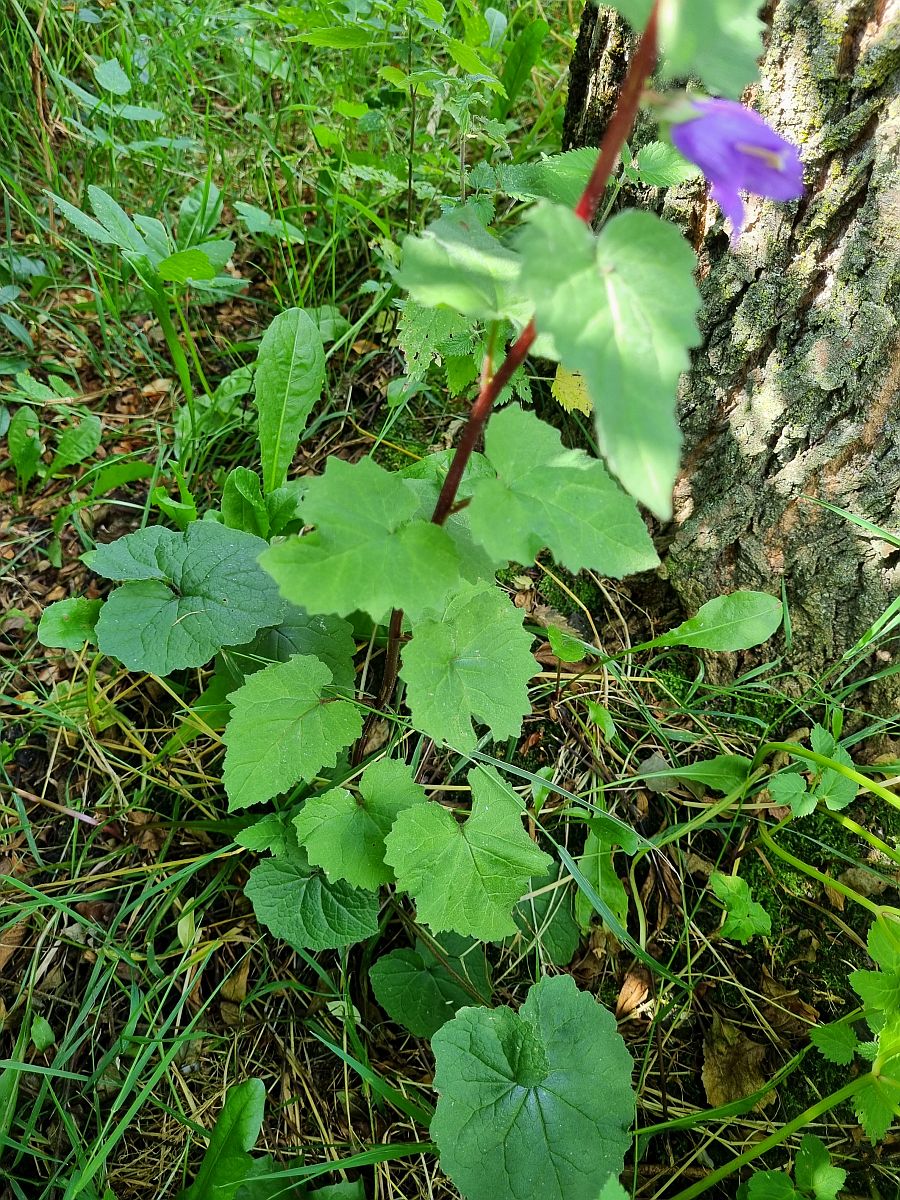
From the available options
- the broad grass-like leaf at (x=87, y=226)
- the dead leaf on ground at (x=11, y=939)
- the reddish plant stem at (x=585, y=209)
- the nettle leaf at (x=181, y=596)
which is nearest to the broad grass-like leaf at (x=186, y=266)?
the broad grass-like leaf at (x=87, y=226)

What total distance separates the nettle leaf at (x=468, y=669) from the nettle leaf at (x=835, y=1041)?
A: 0.75 metres

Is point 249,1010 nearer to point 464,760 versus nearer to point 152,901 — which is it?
point 152,901

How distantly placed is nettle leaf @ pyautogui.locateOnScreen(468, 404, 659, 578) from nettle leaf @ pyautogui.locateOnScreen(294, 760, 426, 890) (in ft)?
2.01

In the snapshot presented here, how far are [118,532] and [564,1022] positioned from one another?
1.59m

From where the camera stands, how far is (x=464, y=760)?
70.1 inches

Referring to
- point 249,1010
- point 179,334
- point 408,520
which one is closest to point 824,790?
point 408,520

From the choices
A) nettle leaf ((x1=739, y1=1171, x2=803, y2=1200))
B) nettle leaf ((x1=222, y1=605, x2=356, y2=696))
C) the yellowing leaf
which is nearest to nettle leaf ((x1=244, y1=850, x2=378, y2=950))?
nettle leaf ((x1=222, y1=605, x2=356, y2=696))

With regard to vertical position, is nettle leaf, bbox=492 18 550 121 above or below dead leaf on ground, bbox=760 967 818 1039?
above

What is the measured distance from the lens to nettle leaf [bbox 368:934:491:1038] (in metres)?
1.54

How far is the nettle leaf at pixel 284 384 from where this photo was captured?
77.5 inches

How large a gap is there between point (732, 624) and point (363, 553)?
983 mm

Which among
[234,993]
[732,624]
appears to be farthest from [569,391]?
[234,993]

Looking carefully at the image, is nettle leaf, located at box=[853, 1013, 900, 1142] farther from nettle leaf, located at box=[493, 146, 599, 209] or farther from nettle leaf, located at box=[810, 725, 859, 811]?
nettle leaf, located at box=[493, 146, 599, 209]

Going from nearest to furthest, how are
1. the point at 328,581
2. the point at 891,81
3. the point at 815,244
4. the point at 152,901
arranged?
the point at 328,581, the point at 891,81, the point at 815,244, the point at 152,901
